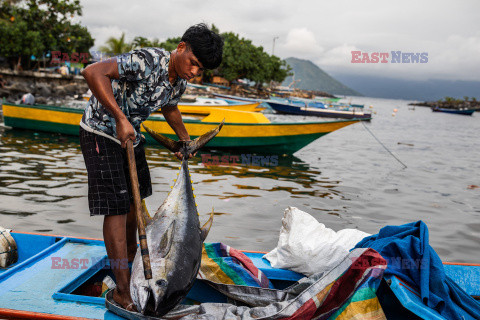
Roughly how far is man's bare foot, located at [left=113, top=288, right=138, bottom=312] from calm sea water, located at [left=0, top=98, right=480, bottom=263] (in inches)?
124

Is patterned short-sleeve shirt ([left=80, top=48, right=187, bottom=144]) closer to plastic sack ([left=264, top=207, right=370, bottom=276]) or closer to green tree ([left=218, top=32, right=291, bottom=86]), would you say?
plastic sack ([left=264, top=207, right=370, bottom=276])

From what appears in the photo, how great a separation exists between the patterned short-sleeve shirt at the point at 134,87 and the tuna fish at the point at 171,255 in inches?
26.2

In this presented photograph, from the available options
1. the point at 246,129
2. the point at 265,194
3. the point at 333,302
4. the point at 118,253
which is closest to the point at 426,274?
the point at 333,302

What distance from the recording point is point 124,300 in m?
2.63

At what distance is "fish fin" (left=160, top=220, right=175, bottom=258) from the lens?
2.62 metres

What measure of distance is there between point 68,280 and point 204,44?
209cm

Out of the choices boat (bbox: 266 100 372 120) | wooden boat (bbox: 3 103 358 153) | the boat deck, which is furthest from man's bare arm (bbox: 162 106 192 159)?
boat (bbox: 266 100 372 120)

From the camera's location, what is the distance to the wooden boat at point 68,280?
2527mm

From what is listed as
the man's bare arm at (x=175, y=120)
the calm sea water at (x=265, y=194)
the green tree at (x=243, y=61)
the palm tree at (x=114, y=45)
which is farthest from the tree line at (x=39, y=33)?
the man's bare arm at (x=175, y=120)

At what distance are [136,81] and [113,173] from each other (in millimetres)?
679

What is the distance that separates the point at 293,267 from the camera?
354cm

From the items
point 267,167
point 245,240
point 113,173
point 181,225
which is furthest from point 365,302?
point 267,167

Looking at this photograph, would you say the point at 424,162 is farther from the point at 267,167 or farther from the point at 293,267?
the point at 293,267

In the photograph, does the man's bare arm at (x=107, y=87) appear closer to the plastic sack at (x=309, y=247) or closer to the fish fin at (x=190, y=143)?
the fish fin at (x=190, y=143)
